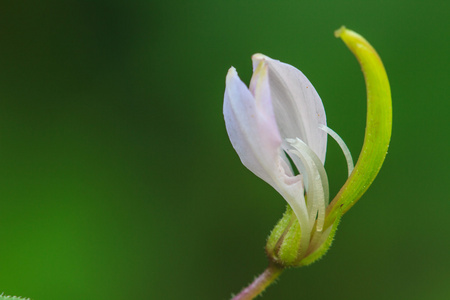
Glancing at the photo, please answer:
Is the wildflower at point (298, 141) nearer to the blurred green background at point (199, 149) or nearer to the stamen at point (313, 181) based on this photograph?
the stamen at point (313, 181)

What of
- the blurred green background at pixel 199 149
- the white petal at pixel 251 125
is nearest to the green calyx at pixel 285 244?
the white petal at pixel 251 125

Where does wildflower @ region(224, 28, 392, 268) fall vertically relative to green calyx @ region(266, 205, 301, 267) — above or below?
above

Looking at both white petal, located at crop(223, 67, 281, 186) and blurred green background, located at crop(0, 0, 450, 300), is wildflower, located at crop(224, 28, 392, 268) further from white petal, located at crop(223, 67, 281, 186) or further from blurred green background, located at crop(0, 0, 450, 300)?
blurred green background, located at crop(0, 0, 450, 300)

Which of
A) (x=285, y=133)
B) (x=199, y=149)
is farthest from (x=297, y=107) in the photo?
(x=199, y=149)

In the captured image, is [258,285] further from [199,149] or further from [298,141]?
[199,149]

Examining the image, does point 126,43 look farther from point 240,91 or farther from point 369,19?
point 240,91

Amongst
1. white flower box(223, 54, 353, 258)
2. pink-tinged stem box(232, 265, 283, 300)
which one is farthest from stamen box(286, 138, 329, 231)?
pink-tinged stem box(232, 265, 283, 300)
